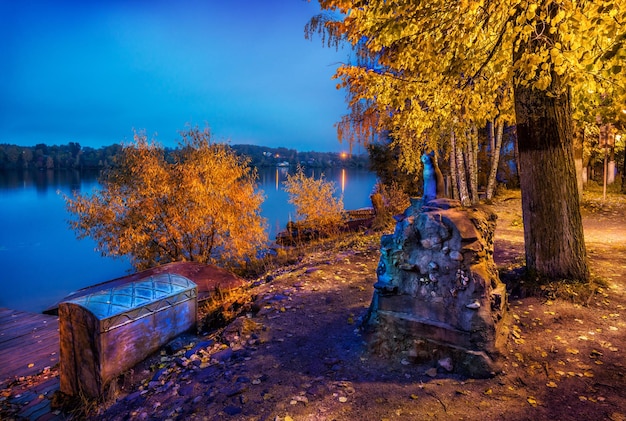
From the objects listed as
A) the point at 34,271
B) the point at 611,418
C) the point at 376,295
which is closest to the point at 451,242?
the point at 376,295

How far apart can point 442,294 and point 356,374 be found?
1355 millimetres

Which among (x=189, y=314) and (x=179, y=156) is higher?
(x=179, y=156)

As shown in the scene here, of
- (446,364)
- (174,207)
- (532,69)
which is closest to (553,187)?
(532,69)

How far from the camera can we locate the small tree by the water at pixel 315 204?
1886 centimetres

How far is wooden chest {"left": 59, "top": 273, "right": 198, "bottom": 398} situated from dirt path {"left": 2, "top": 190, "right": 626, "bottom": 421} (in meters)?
0.37

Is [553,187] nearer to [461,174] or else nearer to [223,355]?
[223,355]

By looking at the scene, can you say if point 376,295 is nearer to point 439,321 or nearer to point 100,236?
point 439,321

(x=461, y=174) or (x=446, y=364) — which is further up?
(x=461, y=174)

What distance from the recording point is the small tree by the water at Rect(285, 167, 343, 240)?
18.9m

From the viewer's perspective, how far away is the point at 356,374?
4055 mm

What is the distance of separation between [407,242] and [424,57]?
3656 millimetres

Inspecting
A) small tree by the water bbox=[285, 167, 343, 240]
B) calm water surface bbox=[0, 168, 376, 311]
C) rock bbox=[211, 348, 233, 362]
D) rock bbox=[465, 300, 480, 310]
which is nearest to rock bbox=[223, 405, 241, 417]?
rock bbox=[211, 348, 233, 362]

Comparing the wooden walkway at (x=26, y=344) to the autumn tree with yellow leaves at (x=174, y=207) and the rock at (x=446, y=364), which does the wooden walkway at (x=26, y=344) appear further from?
the rock at (x=446, y=364)

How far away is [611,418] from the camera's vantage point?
3107mm
